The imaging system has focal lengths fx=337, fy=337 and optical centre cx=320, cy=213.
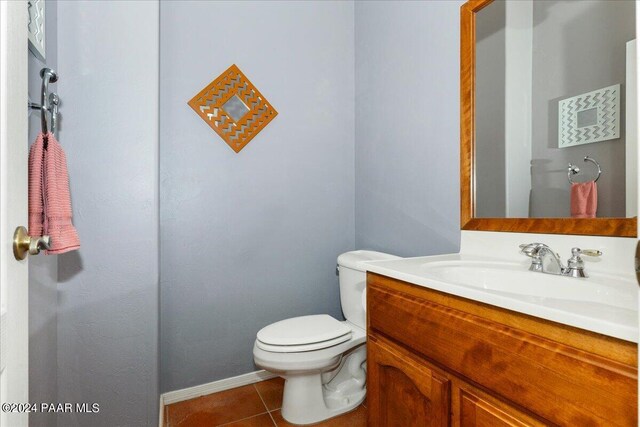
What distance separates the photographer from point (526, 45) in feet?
3.94

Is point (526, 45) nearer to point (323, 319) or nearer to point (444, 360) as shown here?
point (444, 360)

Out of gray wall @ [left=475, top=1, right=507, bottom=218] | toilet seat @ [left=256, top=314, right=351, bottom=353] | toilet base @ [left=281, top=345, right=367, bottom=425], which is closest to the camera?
gray wall @ [left=475, top=1, right=507, bottom=218]

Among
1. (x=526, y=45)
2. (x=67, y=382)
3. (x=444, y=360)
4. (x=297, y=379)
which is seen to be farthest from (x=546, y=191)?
(x=67, y=382)

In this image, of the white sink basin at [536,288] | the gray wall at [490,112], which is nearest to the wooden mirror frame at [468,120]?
the gray wall at [490,112]

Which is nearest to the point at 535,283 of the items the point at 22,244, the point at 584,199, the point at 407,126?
the point at 584,199

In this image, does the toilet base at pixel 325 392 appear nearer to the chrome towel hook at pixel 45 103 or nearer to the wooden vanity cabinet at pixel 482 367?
the wooden vanity cabinet at pixel 482 367

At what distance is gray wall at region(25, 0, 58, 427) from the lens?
985 mm

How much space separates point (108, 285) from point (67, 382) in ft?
1.28

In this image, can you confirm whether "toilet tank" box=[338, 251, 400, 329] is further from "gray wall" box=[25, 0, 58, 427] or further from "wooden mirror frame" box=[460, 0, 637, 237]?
"gray wall" box=[25, 0, 58, 427]

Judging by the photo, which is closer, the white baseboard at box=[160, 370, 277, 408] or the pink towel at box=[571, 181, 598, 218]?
the pink towel at box=[571, 181, 598, 218]

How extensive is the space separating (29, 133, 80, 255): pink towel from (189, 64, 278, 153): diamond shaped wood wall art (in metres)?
0.86

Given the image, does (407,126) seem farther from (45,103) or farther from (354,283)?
(45,103)

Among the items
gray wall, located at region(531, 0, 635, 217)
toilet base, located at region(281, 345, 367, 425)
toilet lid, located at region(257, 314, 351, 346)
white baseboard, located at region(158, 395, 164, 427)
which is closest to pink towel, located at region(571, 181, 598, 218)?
gray wall, located at region(531, 0, 635, 217)

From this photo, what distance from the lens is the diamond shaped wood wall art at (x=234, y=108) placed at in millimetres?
1828
